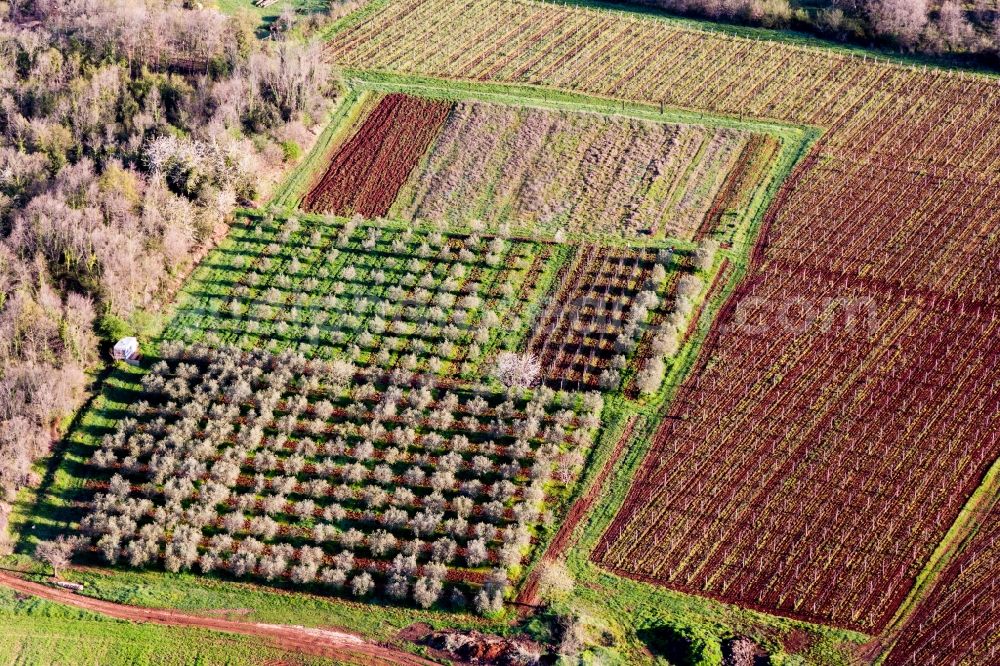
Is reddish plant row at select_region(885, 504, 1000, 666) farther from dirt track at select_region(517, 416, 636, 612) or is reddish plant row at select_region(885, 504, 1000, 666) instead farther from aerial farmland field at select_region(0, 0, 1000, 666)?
dirt track at select_region(517, 416, 636, 612)

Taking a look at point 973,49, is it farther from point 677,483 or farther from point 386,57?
point 677,483

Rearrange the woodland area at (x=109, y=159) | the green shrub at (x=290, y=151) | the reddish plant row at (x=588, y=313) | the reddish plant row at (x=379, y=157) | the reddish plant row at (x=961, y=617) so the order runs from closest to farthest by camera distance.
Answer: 1. the reddish plant row at (x=961, y=617)
2. the reddish plant row at (x=588, y=313)
3. the woodland area at (x=109, y=159)
4. the reddish plant row at (x=379, y=157)
5. the green shrub at (x=290, y=151)

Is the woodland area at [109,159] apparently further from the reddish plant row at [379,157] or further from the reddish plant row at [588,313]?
the reddish plant row at [588,313]

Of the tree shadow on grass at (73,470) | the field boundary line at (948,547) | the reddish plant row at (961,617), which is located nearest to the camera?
the reddish plant row at (961,617)

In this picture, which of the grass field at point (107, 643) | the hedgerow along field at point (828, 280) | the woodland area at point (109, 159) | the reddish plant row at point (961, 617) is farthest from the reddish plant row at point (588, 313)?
the woodland area at point (109, 159)

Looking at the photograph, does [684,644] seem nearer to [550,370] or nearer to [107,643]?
[550,370]

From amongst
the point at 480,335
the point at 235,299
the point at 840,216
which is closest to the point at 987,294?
the point at 840,216
